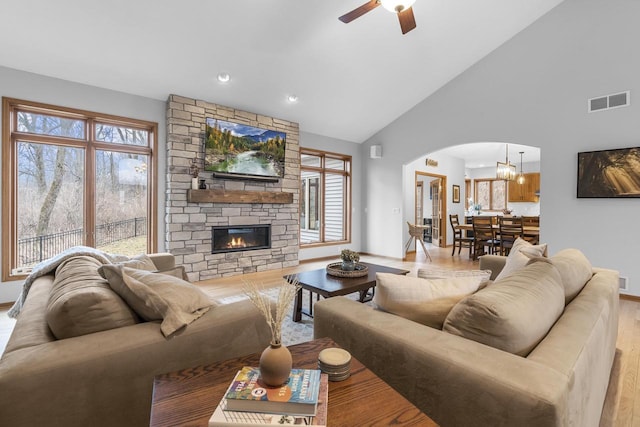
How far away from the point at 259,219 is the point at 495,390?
4.84m

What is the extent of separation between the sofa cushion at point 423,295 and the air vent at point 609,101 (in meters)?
4.30

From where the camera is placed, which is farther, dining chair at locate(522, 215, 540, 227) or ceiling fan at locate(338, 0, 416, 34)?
dining chair at locate(522, 215, 540, 227)

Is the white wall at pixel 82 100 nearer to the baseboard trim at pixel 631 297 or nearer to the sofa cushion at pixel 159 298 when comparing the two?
the sofa cushion at pixel 159 298

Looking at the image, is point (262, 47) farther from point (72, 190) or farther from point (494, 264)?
Result: point (494, 264)

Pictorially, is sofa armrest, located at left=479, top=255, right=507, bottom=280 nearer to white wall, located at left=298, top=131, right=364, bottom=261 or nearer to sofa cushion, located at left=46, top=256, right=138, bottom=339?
sofa cushion, located at left=46, top=256, right=138, bottom=339

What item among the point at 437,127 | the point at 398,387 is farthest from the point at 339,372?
the point at 437,127

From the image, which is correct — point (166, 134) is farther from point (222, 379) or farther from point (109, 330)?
point (222, 379)

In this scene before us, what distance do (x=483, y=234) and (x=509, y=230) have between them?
2.19ft

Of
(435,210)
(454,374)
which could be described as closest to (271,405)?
(454,374)

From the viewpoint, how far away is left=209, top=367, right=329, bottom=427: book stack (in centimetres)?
79

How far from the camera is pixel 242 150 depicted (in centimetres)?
507

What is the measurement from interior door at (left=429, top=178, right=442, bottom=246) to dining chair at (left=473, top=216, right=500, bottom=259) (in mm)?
2391

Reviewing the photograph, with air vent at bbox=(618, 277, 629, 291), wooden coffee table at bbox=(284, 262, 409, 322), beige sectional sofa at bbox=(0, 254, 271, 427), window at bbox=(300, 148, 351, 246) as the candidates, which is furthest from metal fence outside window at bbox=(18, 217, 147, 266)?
air vent at bbox=(618, 277, 629, 291)

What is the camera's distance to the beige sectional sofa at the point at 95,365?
99cm
